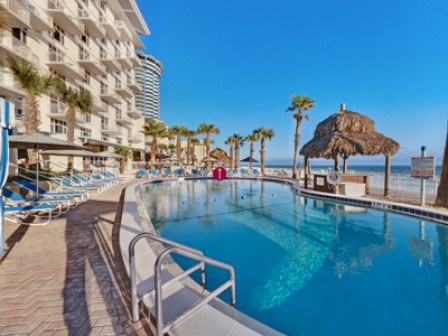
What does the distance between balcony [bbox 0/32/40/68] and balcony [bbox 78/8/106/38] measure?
9.24 metres

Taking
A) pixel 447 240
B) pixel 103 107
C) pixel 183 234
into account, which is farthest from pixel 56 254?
pixel 103 107

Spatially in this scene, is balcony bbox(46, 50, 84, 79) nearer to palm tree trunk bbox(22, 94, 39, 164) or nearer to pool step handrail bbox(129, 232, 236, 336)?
palm tree trunk bbox(22, 94, 39, 164)

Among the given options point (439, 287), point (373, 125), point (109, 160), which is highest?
point (373, 125)

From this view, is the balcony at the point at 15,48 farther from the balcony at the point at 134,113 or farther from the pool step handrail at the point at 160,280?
the pool step handrail at the point at 160,280

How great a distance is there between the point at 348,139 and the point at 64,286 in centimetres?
1512

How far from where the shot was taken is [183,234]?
6.59 metres

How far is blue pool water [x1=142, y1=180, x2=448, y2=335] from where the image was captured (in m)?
3.20

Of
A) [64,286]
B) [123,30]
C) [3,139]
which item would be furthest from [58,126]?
[64,286]

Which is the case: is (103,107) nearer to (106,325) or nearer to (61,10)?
(61,10)

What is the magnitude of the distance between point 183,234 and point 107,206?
12.4 ft

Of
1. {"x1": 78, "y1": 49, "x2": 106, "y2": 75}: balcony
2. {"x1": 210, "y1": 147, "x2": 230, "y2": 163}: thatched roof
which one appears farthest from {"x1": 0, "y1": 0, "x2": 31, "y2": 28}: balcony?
{"x1": 210, "y1": 147, "x2": 230, "y2": 163}: thatched roof

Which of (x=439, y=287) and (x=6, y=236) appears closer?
(x=439, y=287)

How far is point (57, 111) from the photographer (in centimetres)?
1870

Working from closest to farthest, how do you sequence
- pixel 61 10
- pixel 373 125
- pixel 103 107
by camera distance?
pixel 373 125
pixel 61 10
pixel 103 107
